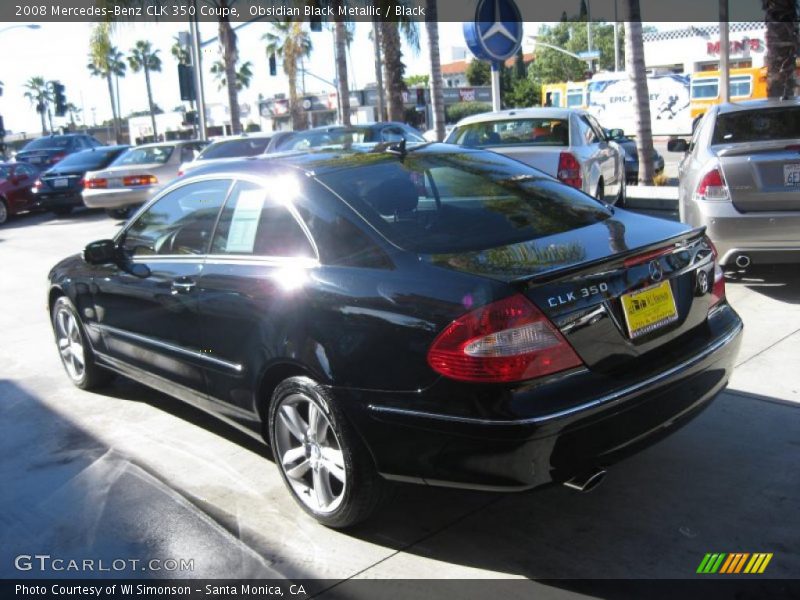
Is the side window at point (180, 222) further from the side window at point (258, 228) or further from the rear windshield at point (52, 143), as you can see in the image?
the rear windshield at point (52, 143)

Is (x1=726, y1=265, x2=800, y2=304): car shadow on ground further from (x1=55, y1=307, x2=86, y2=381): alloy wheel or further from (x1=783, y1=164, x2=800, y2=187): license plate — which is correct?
(x1=55, y1=307, x2=86, y2=381): alloy wheel

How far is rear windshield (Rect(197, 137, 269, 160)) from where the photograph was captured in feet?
49.0

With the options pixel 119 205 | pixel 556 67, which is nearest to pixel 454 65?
pixel 556 67

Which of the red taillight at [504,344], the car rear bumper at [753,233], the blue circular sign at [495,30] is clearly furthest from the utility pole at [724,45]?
the red taillight at [504,344]

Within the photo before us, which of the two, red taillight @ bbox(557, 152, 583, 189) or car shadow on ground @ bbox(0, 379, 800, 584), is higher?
red taillight @ bbox(557, 152, 583, 189)

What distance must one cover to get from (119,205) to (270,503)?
1265cm

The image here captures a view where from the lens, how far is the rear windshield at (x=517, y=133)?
9789mm

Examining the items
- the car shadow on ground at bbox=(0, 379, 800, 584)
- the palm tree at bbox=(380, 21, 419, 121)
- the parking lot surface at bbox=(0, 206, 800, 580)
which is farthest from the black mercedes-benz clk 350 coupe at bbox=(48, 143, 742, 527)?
the palm tree at bbox=(380, 21, 419, 121)

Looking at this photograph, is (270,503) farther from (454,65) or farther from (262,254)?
(454,65)

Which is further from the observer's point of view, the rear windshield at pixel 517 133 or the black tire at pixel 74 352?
the rear windshield at pixel 517 133

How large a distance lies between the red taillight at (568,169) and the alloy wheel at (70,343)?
5262 mm

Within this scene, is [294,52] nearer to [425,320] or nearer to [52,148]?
[52,148]

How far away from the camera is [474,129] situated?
33.9 feet

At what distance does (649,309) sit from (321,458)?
1507mm
